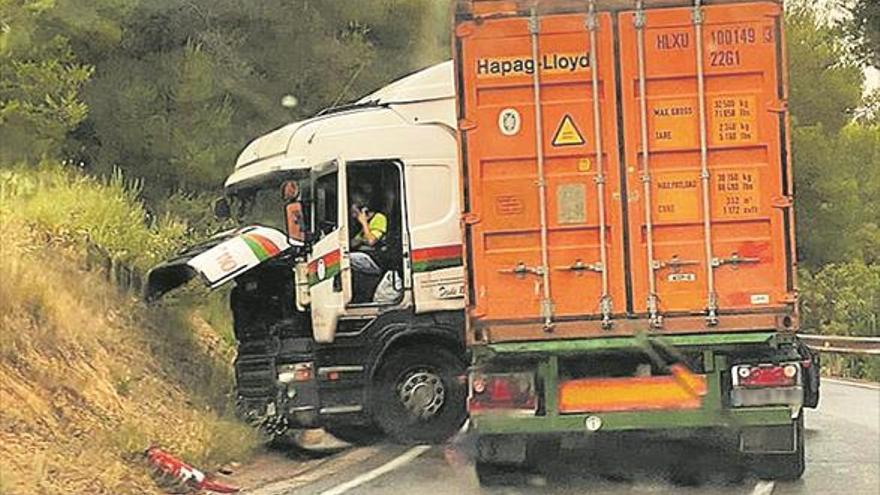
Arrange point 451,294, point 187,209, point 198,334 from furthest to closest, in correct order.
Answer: point 187,209 → point 198,334 → point 451,294

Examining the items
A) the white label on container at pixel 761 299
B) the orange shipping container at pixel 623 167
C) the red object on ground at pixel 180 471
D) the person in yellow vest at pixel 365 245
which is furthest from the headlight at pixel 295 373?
the white label on container at pixel 761 299

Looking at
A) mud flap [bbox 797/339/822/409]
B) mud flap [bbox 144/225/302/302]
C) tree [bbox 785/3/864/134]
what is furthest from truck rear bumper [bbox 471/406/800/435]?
tree [bbox 785/3/864/134]

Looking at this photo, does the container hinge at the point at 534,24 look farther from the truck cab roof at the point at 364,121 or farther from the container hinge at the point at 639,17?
the truck cab roof at the point at 364,121

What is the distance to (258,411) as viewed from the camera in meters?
12.2

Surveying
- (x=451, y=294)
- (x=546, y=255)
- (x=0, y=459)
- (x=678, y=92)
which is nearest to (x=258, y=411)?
(x=451, y=294)

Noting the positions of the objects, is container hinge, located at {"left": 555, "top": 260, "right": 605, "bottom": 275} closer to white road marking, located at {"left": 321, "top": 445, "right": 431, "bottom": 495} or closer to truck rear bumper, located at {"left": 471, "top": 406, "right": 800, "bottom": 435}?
truck rear bumper, located at {"left": 471, "top": 406, "right": 800, "bottom": 435}

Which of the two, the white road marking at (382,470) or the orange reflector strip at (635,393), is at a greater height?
the orange reflector strip at (635,393)

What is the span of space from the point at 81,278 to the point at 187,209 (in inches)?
157

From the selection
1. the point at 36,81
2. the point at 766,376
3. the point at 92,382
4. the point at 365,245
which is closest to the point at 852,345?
the point at 365,245

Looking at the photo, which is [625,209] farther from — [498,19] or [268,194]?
[268,194]

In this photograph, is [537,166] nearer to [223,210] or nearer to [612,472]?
[612,472]

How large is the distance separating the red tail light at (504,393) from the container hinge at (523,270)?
0.70 meters

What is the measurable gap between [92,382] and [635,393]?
16.0 feet

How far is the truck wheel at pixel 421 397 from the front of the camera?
11789 mm
